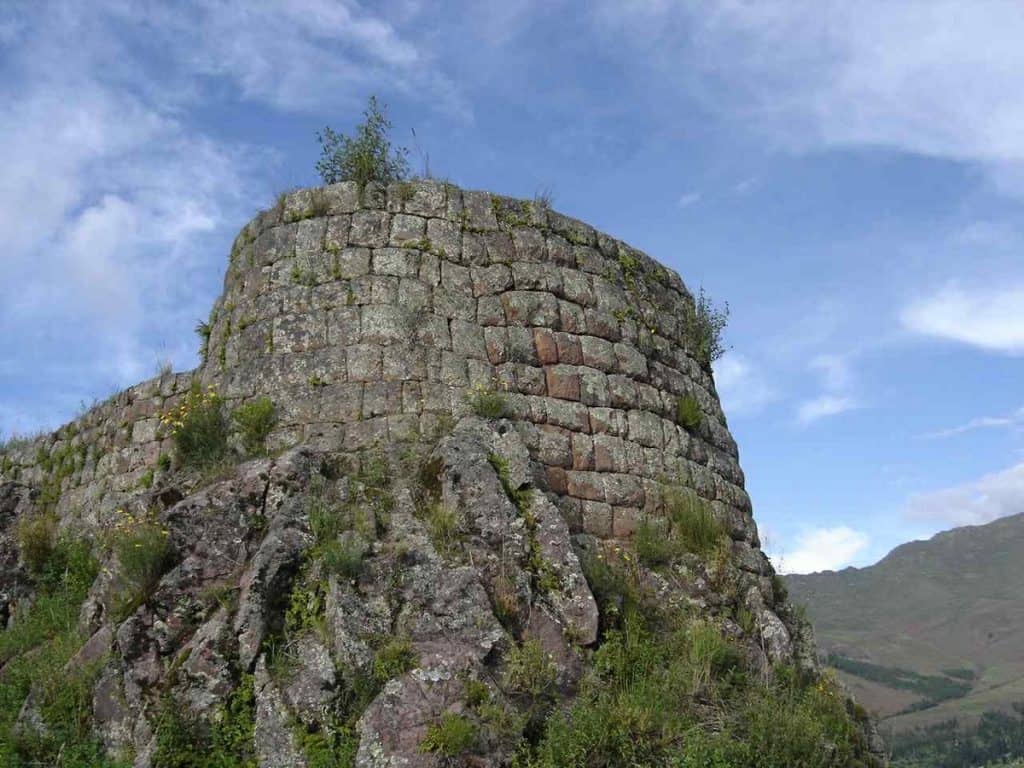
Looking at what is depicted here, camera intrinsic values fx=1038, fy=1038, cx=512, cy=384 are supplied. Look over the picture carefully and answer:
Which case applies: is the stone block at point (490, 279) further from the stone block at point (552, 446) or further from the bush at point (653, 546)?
the bush at point (653, 546)

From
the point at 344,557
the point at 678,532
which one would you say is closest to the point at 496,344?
the point at 678,532

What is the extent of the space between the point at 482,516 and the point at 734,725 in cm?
240

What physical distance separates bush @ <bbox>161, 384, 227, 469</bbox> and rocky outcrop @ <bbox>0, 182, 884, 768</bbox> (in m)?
0.18

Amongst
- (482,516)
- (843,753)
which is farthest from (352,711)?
(843,753)

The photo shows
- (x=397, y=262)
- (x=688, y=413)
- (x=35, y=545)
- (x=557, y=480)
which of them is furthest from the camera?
(x=688, y=413)

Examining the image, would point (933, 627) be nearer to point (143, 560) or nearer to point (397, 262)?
point (397, 262)

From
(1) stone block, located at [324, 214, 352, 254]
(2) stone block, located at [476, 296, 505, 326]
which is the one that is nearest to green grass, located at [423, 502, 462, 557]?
(2) stone block, located at [476, 296, 505, 326]

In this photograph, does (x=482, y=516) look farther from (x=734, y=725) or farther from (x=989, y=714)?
(x=989, y=714)

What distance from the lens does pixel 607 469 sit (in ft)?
31.2

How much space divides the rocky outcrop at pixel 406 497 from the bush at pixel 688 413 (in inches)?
1.7

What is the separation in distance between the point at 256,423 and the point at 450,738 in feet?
12.5

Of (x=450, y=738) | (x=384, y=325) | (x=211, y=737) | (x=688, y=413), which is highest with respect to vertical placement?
(x=384, y=325)

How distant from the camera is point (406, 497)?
27.2ft

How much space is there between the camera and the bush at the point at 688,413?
10609 mm
